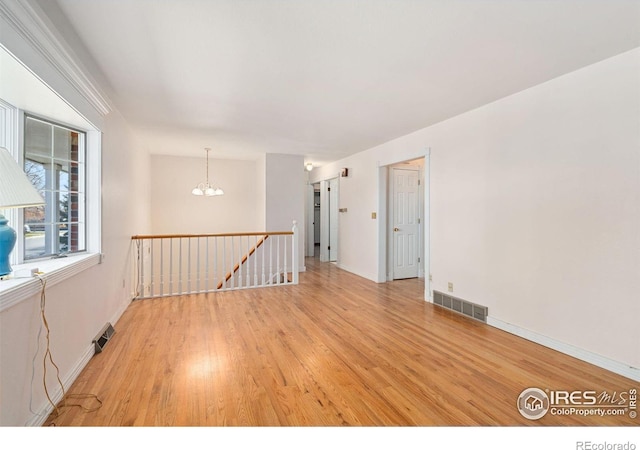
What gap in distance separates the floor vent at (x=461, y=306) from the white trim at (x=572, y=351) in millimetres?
89

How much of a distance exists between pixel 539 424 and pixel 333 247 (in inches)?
226

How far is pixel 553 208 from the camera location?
262cm

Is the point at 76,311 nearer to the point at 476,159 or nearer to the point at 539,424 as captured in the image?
the point at 539,424

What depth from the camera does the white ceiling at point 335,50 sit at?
171cm

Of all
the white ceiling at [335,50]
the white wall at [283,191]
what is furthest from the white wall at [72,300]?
the white wall at [283,191]

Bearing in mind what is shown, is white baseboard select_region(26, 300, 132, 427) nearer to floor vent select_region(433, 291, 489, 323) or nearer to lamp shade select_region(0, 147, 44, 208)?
lamp shade select_region(0, 147, 44, 208)

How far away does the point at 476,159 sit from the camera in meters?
3.34

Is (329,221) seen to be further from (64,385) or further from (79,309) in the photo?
(64,385)

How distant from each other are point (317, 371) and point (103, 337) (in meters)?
2.06

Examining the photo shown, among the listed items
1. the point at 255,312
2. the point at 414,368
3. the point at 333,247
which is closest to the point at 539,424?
the point at 414,368

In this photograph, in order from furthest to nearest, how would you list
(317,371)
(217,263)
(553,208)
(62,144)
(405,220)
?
(217,263) < (405,220) < (553,208) < (62,144) < (317,371)

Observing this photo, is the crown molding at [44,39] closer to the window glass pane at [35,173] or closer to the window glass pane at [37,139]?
the window glass pane at [37,139]

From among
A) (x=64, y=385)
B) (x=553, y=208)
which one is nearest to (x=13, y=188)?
(x=64, y=385)

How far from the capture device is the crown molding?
53.1 inches
